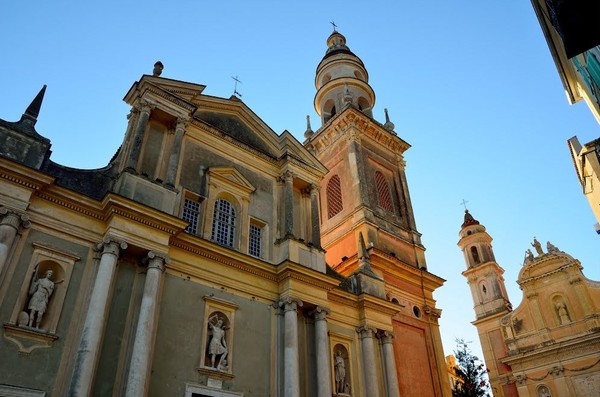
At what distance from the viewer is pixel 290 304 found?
14.3 meters

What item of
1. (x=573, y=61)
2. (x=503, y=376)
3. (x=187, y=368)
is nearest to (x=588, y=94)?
(x=573, y=61)

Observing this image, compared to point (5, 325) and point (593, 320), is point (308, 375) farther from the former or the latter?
point (593, 320)

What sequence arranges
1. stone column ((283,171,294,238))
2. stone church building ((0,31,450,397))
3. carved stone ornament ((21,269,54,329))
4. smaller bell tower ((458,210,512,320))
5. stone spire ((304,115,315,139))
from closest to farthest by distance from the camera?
carved stone ornament ((21,269,54,329)), stone church building ((0,31,450,397)), stone column ((283,171,294,238)), stone spire ((304,115,315,139)), smaller bell tower ((458,210,512,320))

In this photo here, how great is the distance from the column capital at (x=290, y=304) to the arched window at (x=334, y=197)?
9416 mm

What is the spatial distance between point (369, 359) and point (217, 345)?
571 cm

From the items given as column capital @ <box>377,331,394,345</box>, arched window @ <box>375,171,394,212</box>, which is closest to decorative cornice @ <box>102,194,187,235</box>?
column capital @ <box>377,331,394,345</box>

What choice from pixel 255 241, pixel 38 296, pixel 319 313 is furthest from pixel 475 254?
pixel 38 296

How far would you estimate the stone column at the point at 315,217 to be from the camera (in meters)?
17.0

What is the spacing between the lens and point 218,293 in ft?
44.4

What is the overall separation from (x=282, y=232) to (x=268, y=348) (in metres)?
4.14

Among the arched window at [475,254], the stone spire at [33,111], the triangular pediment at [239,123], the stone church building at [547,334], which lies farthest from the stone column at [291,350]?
the arched window at [475,254]

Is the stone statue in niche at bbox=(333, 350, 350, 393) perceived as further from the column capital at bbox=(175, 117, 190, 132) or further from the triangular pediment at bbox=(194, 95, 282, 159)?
the column capital at bbox=(175, 117, 190, 132)

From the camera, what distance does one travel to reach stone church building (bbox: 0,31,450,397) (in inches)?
411

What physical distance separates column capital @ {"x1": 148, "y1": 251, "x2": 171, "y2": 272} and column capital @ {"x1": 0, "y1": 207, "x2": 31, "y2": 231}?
2.93 m
